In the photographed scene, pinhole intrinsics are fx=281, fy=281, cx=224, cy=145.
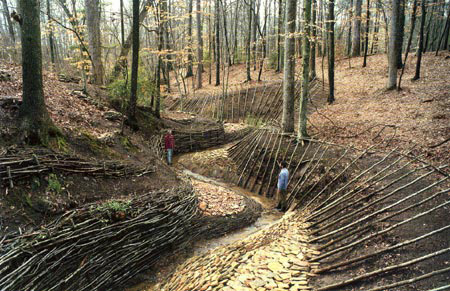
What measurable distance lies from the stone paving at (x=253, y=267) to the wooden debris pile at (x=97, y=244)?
654 millimetres

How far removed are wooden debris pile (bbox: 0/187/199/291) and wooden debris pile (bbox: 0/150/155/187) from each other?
934 mm

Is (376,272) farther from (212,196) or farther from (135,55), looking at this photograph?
(135,55)

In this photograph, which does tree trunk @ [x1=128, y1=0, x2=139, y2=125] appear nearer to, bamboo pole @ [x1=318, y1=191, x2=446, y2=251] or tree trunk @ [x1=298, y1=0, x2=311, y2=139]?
tree trunk @ [x1=298, y1=0, x2=311, y2=139]

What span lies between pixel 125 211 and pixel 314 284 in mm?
3236

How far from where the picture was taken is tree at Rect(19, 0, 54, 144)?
492cm

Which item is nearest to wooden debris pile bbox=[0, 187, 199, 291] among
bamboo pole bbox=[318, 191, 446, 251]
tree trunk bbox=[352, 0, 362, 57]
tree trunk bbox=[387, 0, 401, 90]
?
bamboo pole bbox=[318, 191, 446, 251]

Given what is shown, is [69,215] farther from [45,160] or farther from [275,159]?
[275,159]

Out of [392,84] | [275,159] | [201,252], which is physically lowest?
[201,252]

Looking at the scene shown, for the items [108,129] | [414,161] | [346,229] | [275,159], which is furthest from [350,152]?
[108,129]

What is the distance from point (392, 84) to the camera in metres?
12.5

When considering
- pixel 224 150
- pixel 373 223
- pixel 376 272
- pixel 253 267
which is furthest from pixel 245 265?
pixel 224 150

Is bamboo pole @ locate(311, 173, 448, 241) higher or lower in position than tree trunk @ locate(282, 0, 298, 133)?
lower

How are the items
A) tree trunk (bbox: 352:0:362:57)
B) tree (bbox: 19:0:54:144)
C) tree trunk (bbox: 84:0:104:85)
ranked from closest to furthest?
tree (bbox: 19:0:54:144) → tree trunk (bbox: 84:0:104:85) → tree trunk (bbox: 352:0:362:57)

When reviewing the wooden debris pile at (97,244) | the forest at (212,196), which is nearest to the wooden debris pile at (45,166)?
the forest at (212,196)
